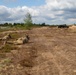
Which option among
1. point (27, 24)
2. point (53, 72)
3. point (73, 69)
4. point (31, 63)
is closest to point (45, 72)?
point (53, 72)

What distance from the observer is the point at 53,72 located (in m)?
14.7

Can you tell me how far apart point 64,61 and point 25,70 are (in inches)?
153

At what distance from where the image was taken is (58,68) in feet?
51.7

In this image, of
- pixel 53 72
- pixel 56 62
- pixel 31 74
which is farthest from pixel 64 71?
pixel 56 62

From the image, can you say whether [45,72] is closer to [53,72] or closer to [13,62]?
[53,72]

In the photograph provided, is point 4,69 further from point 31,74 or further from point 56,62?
point 56,62

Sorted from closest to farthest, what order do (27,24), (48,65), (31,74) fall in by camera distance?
(31,74) < (48,65) < (27,24)

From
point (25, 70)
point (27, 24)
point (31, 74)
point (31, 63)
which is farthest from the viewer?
point (27, 24)

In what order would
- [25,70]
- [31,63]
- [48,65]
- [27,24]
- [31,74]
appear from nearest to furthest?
[31,74] < [25,70] < [48,65] < [31,63] < [27,24]

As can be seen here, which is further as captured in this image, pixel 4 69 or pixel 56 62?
pixel 56 62

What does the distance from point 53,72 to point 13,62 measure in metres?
4.48

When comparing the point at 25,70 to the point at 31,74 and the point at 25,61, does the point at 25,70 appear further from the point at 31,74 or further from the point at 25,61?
the point at 25,61

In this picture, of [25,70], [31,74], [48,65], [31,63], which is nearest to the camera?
[31,74]

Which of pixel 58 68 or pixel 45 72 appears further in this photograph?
pixel 58 68
